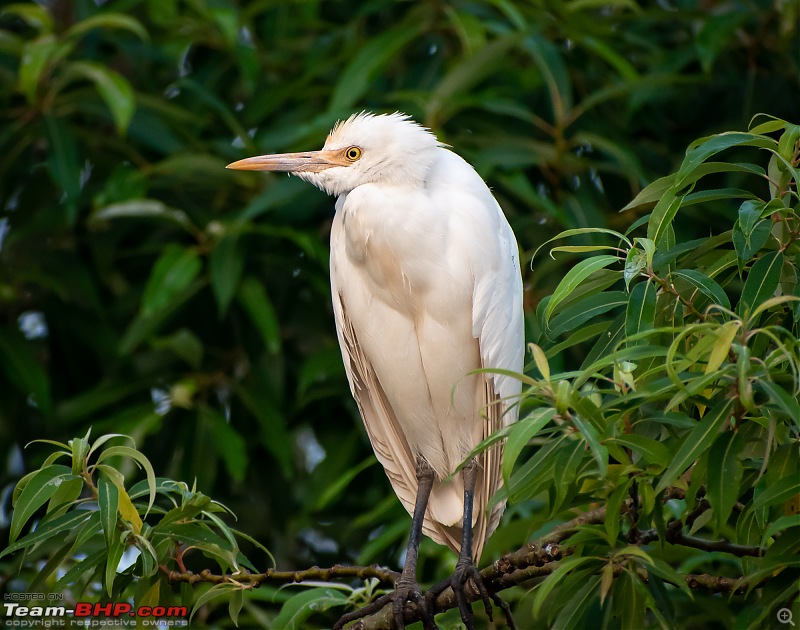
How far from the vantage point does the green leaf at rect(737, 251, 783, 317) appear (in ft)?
4.93

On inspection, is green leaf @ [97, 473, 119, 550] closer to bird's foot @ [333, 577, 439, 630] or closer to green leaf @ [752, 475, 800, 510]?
bird's foot @ [333, 577, 439, 630]

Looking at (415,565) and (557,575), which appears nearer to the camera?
(557,575)

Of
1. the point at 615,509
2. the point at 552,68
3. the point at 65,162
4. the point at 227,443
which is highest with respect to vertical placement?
the point at 615,509

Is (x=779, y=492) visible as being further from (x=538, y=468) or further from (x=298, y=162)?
(x=298, y=162)

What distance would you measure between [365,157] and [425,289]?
37cm

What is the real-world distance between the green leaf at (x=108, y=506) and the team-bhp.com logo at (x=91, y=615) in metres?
0.27

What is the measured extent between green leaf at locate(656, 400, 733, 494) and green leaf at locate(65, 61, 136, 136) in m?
2.00

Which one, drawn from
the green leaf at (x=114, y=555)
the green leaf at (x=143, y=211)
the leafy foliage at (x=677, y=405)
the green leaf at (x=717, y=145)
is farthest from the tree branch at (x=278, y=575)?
the green leaf at (x=143, y=211)

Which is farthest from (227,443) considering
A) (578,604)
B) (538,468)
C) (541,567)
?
(538,468)

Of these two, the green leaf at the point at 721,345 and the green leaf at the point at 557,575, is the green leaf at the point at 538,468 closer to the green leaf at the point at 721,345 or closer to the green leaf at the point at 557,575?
the green leaf at the point at 557,575

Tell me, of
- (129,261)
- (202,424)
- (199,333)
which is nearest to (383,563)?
(202,424)

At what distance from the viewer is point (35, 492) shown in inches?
64.4

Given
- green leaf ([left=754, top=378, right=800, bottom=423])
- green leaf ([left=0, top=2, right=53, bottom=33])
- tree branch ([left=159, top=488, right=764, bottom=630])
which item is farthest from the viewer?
green leaf ([left=0, top=2, right=53, bottom=33])

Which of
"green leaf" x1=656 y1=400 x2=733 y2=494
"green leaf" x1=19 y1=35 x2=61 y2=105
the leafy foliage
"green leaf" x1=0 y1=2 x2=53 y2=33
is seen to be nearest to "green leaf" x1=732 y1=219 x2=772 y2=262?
the leafy foliage
